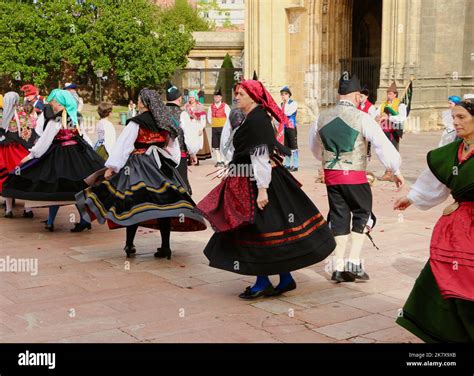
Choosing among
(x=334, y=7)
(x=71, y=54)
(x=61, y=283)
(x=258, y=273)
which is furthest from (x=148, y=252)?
(x=71, y=54)

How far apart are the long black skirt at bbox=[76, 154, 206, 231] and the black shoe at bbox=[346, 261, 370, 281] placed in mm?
1765

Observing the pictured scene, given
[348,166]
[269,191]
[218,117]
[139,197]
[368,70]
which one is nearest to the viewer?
[269,191]

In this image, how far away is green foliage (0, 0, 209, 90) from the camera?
40.0 m

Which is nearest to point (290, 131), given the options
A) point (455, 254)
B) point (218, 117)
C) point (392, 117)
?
point (392, 117)

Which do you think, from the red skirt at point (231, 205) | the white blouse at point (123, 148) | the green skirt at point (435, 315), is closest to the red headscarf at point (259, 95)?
the red skirt at point (231, 205)

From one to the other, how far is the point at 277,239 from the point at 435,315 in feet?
6.44

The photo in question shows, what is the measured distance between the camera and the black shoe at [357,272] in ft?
22.6

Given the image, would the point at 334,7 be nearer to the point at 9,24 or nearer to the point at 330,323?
the point at 9,24

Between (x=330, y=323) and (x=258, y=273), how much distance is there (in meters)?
0.78

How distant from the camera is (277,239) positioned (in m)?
6.11

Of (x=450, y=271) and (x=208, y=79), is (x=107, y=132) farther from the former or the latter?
(x=208, y=79)

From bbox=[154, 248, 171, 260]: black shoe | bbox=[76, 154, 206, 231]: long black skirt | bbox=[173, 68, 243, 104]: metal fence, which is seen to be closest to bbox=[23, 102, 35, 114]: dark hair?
bbox=[76, 154, 206, 231]: long black skirt

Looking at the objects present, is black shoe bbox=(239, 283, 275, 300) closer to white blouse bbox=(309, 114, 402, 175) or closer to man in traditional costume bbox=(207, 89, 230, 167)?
white blouse bbox=(309, 114, 402, 175)

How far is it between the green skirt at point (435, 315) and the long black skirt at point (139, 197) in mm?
3598
